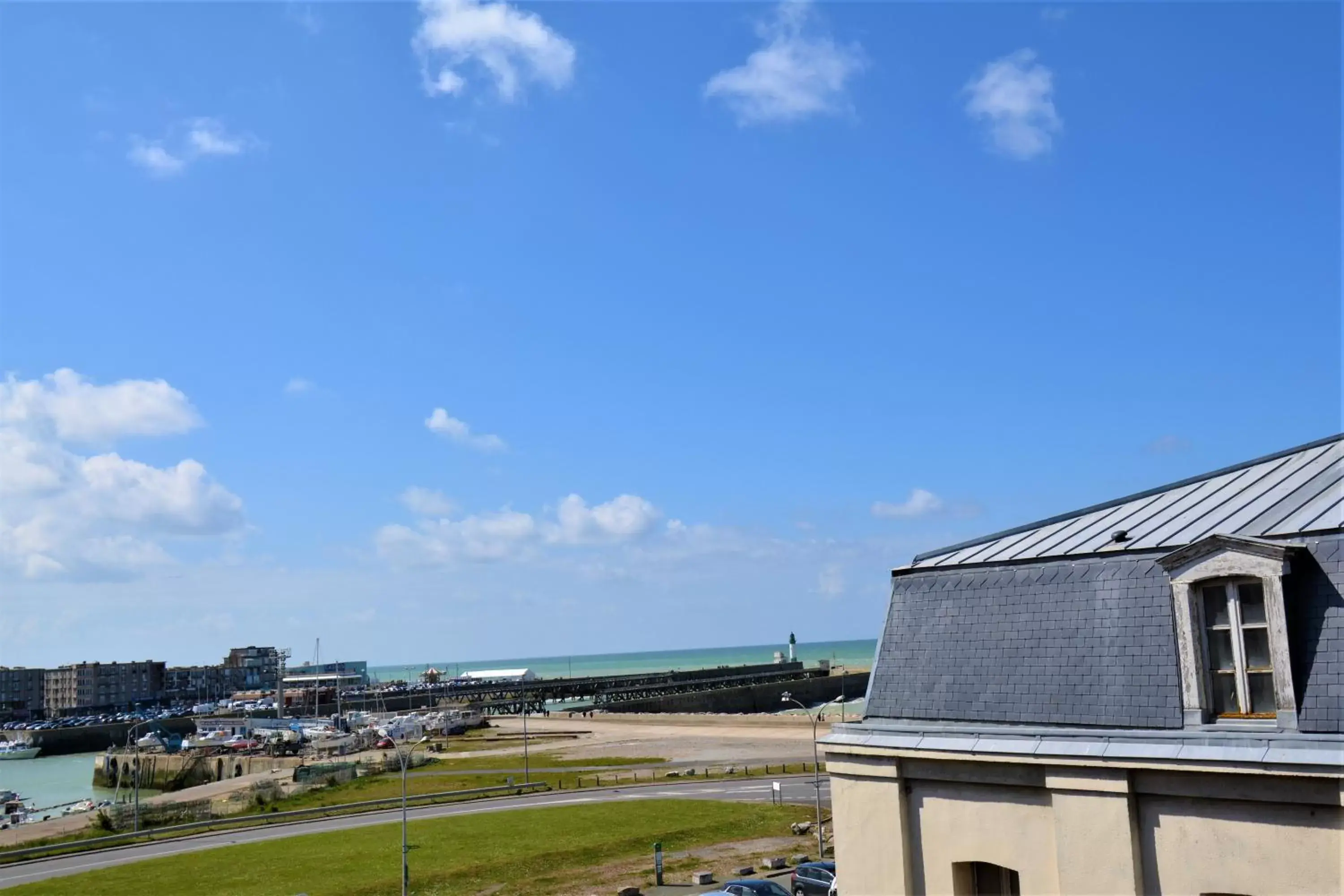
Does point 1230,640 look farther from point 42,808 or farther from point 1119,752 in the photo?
point 42,808

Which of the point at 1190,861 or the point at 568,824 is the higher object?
the point at 1190,861

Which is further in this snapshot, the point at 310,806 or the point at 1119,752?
the point at 310,806

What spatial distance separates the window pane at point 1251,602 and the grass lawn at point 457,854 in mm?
30284

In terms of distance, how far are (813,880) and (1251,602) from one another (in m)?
23.2

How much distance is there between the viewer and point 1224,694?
12.2 metres

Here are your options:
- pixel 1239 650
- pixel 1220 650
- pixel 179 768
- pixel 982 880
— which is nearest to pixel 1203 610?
pixel 1220 650

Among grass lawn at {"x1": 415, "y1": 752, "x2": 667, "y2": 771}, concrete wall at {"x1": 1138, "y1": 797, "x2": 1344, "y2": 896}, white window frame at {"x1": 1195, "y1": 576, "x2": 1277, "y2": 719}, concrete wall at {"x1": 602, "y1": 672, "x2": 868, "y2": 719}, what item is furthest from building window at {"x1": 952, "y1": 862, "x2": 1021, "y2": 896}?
concrete wall at {"x1": 602, "y1": 672, "x2": 868, "y2": 719}

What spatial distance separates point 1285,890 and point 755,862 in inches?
1177

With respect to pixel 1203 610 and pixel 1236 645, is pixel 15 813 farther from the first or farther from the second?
pixel 1236 645

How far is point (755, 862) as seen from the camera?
38719mm

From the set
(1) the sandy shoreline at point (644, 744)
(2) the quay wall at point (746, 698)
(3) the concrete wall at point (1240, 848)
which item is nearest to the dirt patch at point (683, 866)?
(3) the concrete wall at point (1240, 848)

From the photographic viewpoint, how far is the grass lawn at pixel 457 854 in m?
39.4

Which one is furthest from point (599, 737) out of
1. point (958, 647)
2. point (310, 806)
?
A: point (958, 647)

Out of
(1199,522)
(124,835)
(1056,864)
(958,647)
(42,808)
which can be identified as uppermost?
(1199,522)
